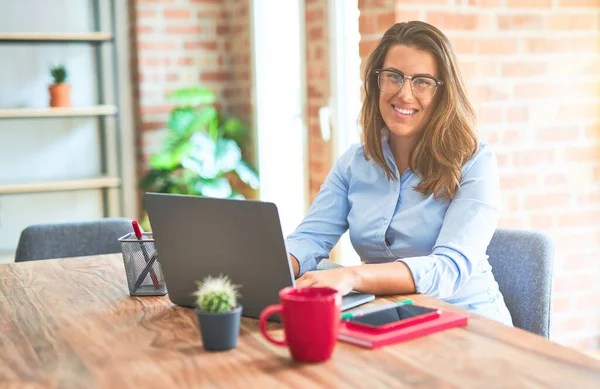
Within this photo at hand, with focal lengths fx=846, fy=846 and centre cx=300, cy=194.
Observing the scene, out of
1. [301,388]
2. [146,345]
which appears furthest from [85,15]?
[301,388]

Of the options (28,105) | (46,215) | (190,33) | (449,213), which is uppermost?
(190,33)

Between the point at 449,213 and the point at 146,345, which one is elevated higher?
the point at 449,213

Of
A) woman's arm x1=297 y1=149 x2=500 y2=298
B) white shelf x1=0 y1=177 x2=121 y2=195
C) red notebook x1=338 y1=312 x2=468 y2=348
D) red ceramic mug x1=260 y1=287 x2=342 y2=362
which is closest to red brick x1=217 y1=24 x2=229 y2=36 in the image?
white shelf x1=0 y1=177 x2=121 y2=195

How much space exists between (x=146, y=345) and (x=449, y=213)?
0.82 metres

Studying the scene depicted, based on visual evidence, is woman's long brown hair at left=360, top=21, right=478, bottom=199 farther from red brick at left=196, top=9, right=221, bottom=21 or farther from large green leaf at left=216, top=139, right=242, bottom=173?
red brick at left=196, top=9, right=221, bottom=21

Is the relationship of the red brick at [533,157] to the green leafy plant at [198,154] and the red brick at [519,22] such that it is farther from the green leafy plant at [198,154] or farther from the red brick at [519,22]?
the green leafy plant at [198,154]

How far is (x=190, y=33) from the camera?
444cm

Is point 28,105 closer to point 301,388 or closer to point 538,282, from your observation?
point 538,282

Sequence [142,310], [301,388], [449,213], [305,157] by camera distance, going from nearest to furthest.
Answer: [301,388]
[142,310]
[449,213]
[305,157]

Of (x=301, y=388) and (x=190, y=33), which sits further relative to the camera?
(x=190, y=33)

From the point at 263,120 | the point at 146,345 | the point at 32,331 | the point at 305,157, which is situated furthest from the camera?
the point at 263,120

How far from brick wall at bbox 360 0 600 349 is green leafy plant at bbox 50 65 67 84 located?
182 cm

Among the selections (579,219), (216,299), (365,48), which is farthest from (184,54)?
(216,299)

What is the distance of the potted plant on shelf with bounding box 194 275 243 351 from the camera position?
137cm
